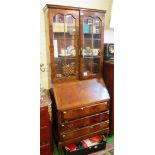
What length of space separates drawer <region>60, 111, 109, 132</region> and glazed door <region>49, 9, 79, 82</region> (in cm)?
55

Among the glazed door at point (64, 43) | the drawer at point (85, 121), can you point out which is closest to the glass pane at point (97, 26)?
the glazed door at point (64, 43)

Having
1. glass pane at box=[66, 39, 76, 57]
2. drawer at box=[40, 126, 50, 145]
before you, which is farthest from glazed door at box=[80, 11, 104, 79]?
drawer at box=[40, 126, 50, 145]

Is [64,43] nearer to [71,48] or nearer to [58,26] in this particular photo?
[71,48]

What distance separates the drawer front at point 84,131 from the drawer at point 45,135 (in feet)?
0.54

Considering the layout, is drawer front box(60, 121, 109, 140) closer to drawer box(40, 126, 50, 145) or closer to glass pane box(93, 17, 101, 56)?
drawer box(40, 126, 50, 145)

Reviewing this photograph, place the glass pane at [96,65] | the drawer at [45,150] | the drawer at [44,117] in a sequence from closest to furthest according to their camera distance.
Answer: the drawer at [44,117] < the drawer at [45,150] < the glass pane at [96,65]

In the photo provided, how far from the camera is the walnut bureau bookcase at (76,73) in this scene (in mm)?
1776

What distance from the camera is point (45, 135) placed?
1699 mm

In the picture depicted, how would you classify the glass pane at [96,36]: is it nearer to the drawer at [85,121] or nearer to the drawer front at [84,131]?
the drawer at [85,121]

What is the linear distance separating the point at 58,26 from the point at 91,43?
0.51m

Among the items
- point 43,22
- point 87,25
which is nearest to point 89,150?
point 87,25
